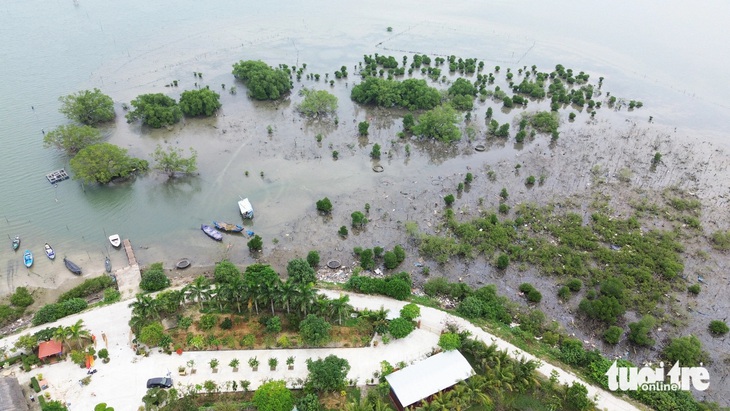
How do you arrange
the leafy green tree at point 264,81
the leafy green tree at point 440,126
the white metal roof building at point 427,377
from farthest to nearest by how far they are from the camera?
the leafy green tree at point 264,81 → the leafy green tree at point 440,126 → the white metal roof building at point 427,377

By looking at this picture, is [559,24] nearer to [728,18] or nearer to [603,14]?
[603,14]

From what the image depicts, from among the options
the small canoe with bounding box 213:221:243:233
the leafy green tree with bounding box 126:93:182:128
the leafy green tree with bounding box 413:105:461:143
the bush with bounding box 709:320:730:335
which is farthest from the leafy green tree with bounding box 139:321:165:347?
the bush with bounding box 709:320:730:335

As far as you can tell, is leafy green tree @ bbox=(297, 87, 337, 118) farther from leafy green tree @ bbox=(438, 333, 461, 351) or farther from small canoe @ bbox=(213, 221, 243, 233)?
leafy green tree @ bbox=(438, 333, 461, 351)

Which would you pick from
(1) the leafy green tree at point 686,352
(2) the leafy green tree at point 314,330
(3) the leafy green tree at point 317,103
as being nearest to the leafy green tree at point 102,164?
(3) the leafy green tree at point 317,103

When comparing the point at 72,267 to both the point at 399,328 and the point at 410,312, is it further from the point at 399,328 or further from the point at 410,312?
the point at 410,312

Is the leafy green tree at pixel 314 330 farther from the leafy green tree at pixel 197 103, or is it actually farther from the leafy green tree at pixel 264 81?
the leafy green tree at pixel 264 81

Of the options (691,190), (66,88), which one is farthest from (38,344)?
(691,190)

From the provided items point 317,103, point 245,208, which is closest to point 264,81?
point 317,103
